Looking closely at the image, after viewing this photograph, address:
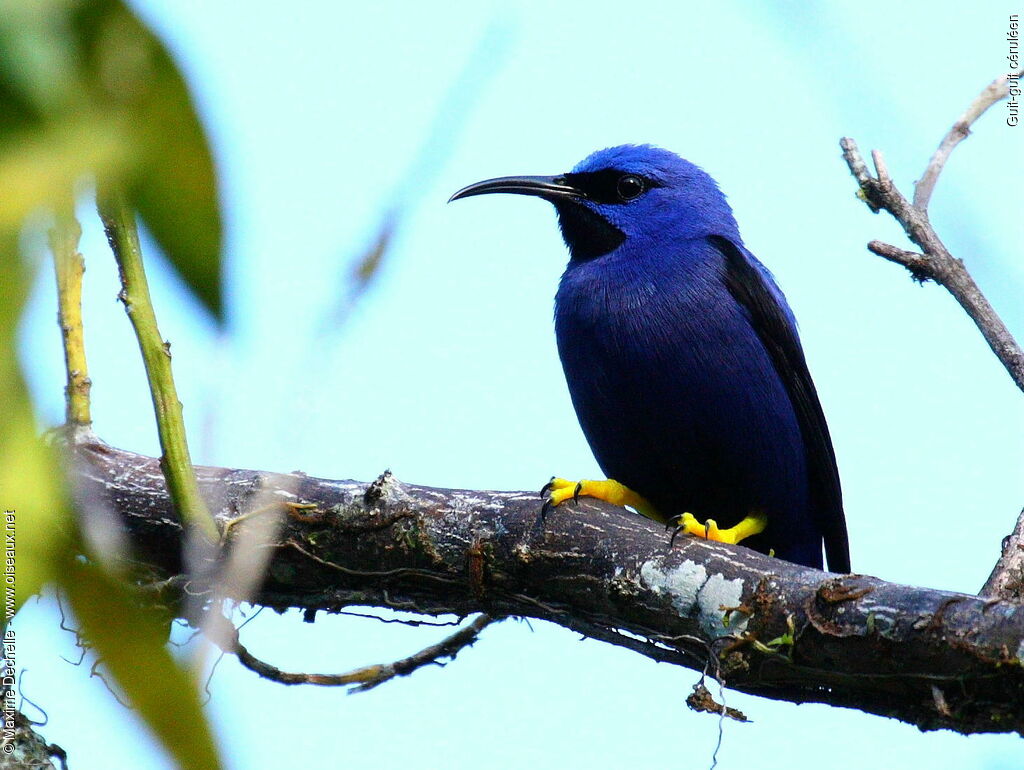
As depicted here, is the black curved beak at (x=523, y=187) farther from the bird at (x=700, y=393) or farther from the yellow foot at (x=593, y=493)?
the yellow foot at (x=593, y=493)

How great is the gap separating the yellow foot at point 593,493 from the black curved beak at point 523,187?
1763mm

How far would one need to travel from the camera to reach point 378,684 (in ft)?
14.6

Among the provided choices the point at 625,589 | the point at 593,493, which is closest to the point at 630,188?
the point at 593,493

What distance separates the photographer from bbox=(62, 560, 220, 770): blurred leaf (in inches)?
41.0

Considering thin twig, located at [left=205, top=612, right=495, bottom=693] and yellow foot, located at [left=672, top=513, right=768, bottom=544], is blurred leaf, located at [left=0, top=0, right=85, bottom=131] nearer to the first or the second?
thin twig, located at [left=205, top=612, right=495, bottom=693]

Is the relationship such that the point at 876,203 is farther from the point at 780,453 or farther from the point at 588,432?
the point at 588,432

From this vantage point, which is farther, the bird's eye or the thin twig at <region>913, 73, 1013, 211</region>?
the bird's eye

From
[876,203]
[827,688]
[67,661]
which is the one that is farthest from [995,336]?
→ [67,661]

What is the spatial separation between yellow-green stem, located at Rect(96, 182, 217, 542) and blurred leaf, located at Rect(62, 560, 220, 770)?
1.25 m

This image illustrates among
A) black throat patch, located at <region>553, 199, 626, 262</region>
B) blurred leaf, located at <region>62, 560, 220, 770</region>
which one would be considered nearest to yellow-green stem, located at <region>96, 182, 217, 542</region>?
blurred leaf, located at <region>62, 560, 220, 770</region>

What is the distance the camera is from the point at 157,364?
104 inches

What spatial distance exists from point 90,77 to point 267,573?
353 centimetres

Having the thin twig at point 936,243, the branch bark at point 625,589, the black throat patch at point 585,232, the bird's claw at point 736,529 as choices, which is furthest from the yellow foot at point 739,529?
the black throat patch at point 585,232

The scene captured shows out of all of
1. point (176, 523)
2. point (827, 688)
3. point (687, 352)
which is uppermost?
point (687, 352)
